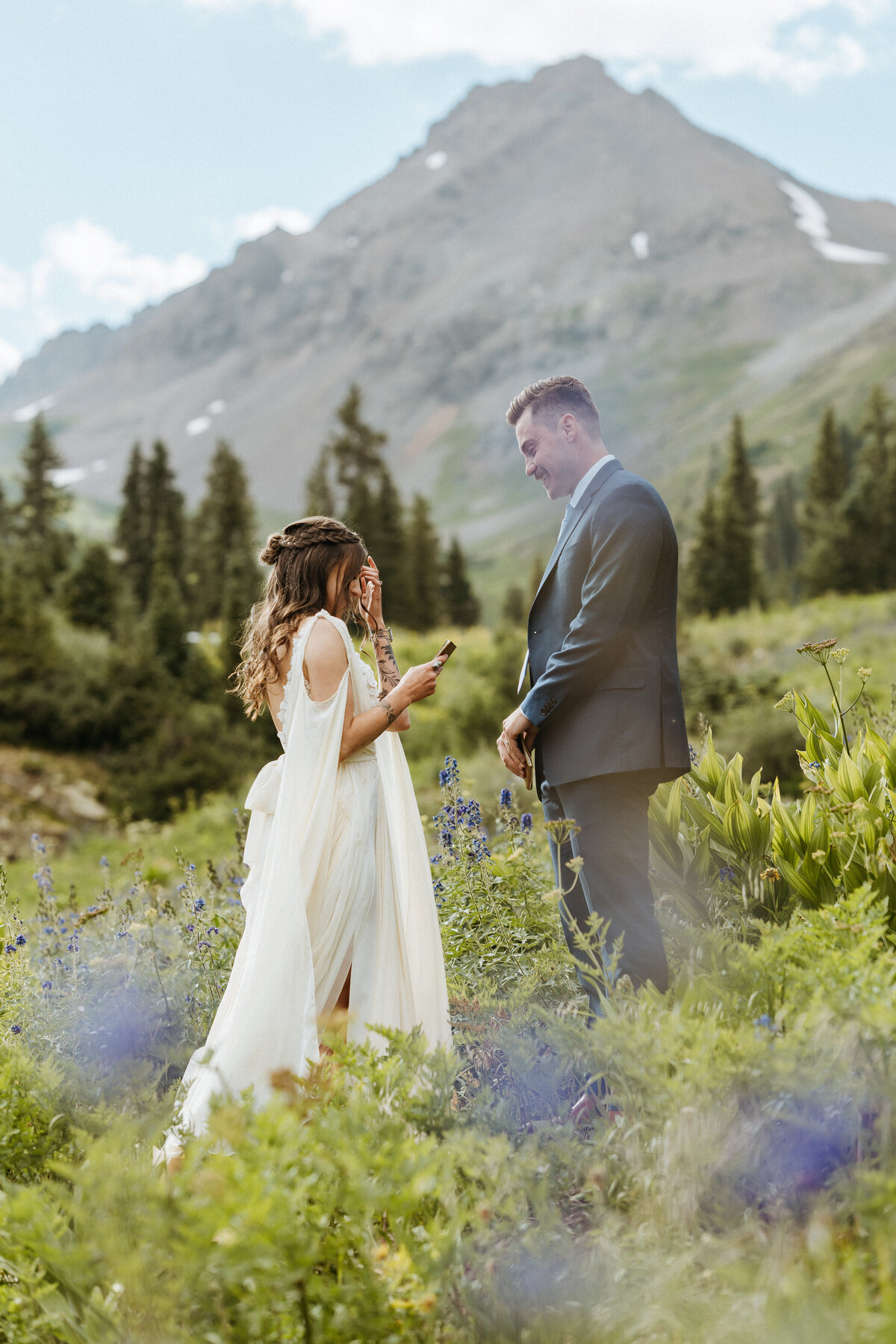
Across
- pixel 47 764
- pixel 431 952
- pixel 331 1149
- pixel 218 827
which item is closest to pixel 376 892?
pixel 431 952

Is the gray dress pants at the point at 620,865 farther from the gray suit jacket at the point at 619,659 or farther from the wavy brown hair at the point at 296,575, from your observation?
the wavy brown hair at the point at 296,575

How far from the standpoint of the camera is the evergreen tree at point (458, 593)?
35.9m

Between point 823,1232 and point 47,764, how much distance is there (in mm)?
16025

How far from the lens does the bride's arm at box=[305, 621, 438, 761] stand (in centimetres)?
304

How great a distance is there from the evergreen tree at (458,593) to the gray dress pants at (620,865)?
3254 cm

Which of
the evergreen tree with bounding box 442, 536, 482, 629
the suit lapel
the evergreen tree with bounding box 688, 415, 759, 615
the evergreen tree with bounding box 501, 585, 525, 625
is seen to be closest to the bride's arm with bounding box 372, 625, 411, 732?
the suit lapel

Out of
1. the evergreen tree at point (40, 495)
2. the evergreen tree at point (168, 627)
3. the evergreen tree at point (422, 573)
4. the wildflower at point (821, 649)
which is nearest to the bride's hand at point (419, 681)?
the wildflower at point (821, 649)

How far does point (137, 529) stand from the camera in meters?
30.6

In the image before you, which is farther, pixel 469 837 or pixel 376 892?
pixel 469 837

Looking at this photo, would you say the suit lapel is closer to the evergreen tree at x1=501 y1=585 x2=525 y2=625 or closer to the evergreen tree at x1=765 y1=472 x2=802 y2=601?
the evergreen tree at x1=501 y1=585 x2=525 y2=625

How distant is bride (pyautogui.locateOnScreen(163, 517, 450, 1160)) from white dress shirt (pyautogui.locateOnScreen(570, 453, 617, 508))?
78cm

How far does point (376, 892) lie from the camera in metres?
3.12

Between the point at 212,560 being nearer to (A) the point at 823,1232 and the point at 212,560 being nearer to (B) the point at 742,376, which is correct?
(A) the point at 823,1232

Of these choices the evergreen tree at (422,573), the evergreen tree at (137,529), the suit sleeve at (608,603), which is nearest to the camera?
the suit sleeve at (608,603)
